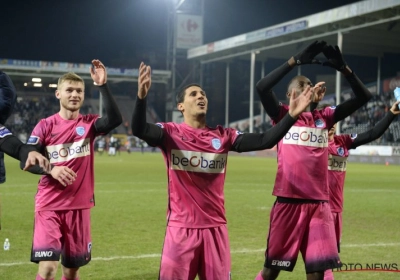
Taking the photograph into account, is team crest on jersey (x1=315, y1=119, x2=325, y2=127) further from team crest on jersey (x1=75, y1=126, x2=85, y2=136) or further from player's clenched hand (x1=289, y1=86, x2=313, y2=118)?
team crest on jersey (x1=75, y1=126, x2=85, y2=136)

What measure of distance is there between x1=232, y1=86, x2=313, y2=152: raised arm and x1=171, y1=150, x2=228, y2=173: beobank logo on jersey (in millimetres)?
265

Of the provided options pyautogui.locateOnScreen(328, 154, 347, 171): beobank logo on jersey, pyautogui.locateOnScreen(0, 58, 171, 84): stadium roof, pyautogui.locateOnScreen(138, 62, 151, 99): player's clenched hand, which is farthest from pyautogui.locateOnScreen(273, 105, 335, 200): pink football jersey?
pyautogui.locateOnScreen(0, 58, 171, 84): stadium roof

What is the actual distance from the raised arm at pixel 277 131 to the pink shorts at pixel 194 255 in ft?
2.52

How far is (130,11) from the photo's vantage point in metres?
75.8

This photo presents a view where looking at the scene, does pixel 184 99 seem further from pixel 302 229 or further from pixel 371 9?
pixel 371 9

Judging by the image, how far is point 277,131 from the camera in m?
4.66

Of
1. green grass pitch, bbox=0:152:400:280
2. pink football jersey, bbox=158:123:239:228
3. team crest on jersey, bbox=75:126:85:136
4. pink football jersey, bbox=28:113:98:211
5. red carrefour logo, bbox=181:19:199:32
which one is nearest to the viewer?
pink football jersey, bbox=158:123:239:228

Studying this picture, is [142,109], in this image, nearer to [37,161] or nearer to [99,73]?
[99,73]

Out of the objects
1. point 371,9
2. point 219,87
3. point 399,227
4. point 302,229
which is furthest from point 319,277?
point 219,87

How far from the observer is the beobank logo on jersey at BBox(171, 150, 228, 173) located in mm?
4746

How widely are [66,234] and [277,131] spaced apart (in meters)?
2.25

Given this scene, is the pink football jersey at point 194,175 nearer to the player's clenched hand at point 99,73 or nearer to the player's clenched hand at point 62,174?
the player's clenched hand at point 99,73

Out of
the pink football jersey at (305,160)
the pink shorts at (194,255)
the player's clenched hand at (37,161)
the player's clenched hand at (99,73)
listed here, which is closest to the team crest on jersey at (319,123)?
the pink football jersey at (305,160)

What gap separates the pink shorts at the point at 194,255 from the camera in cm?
449
